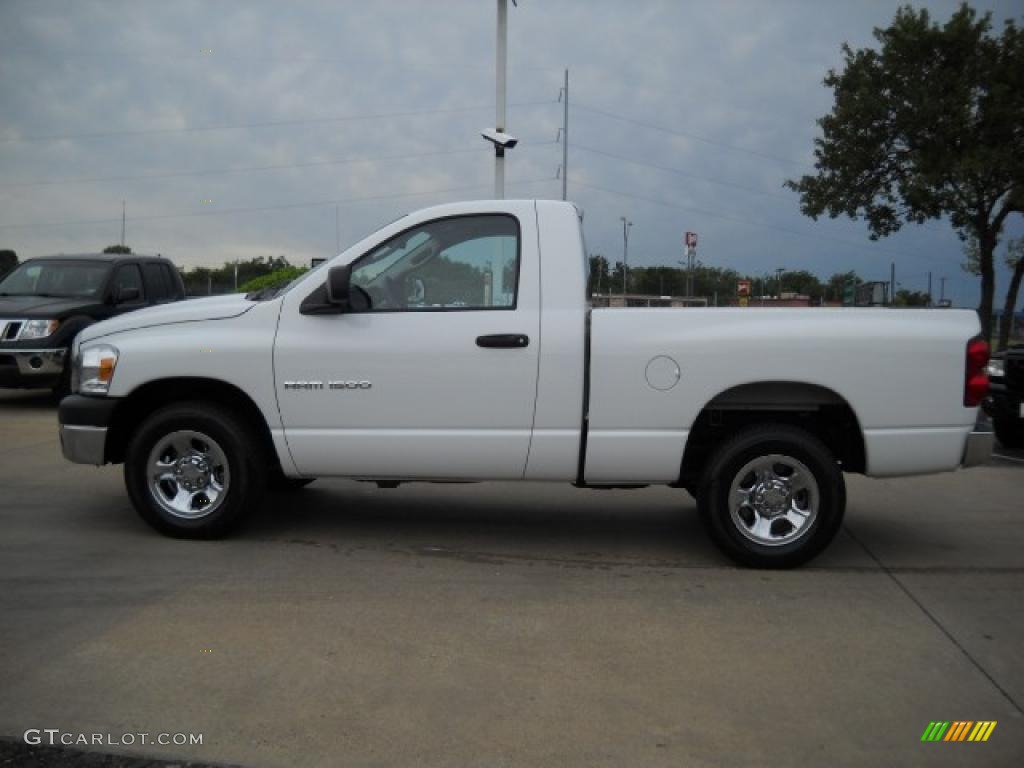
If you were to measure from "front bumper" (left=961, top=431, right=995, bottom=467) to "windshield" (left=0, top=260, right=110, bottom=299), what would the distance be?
34.5 feet

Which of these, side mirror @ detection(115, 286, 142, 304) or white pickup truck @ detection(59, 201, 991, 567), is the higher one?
side mirror @ detection(115, 286, 142, 304)

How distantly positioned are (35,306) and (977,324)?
10.5m

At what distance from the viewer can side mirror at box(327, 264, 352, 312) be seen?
491 cm

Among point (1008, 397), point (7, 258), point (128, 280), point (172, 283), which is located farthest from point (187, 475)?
point (7, 258)

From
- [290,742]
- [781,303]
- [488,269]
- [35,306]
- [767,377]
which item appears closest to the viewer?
[290,742]

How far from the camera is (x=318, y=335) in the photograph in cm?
513

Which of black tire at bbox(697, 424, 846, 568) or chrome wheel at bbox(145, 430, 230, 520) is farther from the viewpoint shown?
chrome wheel at bbox(145, 430, 230, 520)

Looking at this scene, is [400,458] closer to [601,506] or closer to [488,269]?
[488,269]

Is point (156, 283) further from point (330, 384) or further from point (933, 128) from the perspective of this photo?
point (933, 128)

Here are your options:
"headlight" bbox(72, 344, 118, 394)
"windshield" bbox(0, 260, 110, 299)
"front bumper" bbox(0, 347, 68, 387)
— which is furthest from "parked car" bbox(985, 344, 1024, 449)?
"windshield" bbox(0, 260, 110, 299)

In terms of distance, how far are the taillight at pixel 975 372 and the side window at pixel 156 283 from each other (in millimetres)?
10782

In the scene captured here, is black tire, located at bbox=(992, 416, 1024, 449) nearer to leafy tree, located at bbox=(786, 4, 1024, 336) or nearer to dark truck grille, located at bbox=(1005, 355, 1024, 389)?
dark truck grille, located at bbox=(1005, 355, 1024, 389)

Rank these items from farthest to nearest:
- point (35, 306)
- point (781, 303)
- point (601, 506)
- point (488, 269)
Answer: point (35, 306) < point (601, 506) < point (781, 303) < point (488, 269)

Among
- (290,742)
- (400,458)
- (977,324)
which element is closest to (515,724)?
(290,742)
